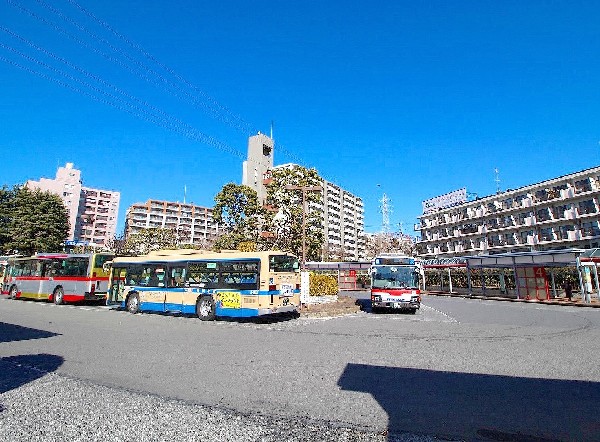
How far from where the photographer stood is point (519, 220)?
179 feet

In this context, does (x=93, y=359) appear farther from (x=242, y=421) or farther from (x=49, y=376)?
(x=242, y=421)

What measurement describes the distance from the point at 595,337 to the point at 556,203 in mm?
48490

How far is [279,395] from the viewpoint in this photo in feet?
16.2

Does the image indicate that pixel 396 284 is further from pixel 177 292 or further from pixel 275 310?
pixel 177 292

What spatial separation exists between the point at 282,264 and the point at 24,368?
28.8 ft

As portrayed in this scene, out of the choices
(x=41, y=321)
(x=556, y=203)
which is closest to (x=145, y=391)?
(x=41, y=321)

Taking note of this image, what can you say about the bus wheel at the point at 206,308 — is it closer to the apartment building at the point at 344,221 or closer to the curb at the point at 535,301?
the curb at the point at 535,301

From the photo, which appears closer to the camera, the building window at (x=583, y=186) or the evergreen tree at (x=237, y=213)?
the evergreen tree at (x=237, y=213)

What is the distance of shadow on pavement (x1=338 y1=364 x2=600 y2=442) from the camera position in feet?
12.3

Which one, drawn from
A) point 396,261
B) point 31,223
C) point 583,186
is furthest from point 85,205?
point 583,186

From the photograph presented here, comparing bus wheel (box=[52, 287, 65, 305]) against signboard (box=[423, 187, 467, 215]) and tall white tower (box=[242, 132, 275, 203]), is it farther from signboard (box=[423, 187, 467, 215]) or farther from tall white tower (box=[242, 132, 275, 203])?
signboard (box=[423, 187, 467, 215])

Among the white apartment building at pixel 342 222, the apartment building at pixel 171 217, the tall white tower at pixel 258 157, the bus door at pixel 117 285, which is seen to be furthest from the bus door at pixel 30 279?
the apartment building at pixel 171 217

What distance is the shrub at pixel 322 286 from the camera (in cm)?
2605

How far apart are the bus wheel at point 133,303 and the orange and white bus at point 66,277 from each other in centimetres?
360
